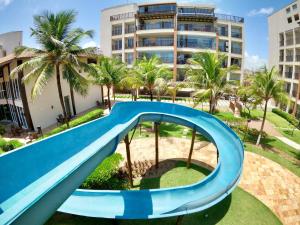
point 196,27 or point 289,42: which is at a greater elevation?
point 196,27

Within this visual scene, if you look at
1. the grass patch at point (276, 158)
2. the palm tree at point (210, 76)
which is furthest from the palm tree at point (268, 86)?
the grass patch at point (276, 158)

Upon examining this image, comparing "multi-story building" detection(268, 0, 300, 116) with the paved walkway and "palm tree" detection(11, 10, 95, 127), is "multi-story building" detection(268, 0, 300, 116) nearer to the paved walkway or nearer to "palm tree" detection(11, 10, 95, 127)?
the paved walkway

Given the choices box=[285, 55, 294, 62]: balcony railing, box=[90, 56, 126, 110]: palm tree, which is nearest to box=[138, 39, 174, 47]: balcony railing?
box=[90, 56, 126, 110]: palm tree

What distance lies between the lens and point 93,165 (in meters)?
7.03

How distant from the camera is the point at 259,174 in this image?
46.6ft

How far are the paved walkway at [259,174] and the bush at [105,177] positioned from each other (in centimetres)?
346

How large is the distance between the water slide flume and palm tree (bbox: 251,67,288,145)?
24.5ft

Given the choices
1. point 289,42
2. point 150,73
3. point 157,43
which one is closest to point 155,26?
point 157,43

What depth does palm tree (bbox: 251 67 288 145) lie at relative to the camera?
1795cm

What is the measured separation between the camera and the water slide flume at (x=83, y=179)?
4.98 m

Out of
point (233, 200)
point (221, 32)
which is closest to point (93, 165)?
point (233, 200)

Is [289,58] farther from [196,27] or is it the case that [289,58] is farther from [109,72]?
[109,72]

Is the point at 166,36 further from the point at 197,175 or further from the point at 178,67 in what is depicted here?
the point at 197,175

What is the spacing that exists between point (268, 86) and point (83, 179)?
1735cm
